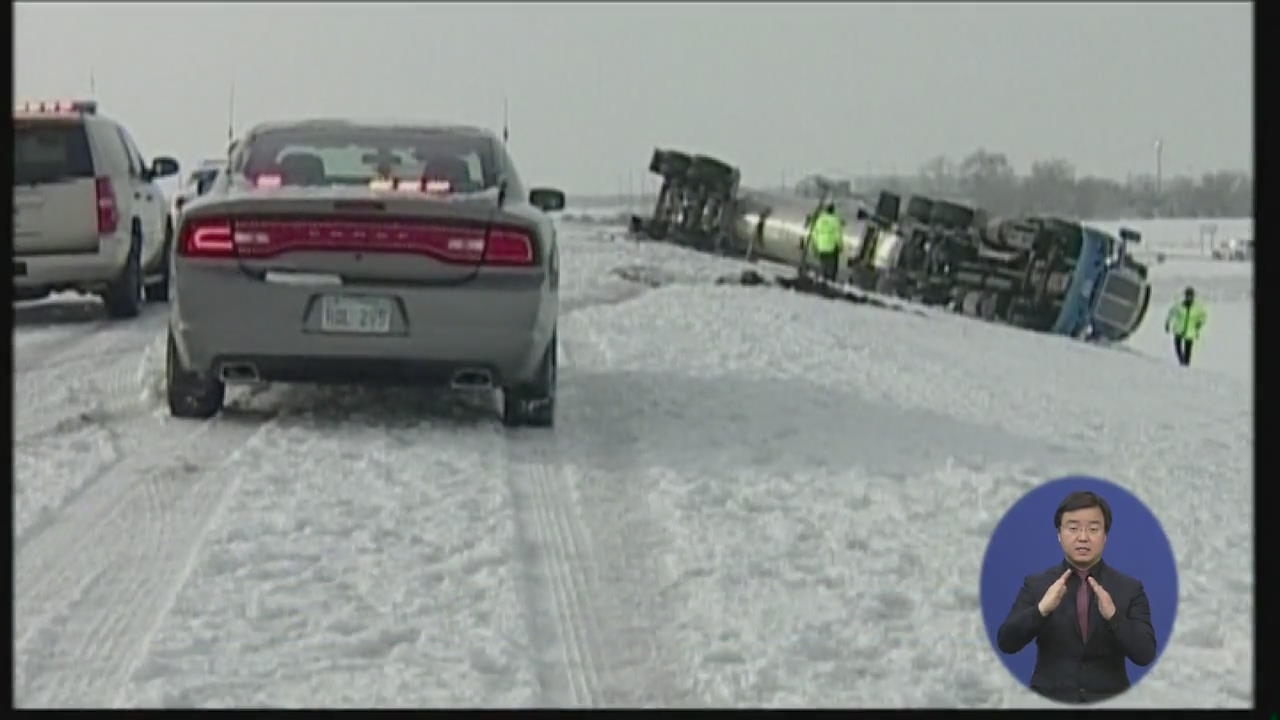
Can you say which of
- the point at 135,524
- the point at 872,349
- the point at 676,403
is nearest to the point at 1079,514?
the point at 135,524

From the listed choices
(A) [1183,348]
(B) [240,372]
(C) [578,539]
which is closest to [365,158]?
(B) [240,372]

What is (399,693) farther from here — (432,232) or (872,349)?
→ (872,349)

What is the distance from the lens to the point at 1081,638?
12.3ft

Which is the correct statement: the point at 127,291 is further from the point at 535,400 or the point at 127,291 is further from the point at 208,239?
the point at 535,400

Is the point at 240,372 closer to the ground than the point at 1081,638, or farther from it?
farther from it

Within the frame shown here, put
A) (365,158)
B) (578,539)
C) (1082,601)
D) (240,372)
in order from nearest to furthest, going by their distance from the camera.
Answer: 1. (1082,601)
2. (578,539)
3. (240,372)
4. (365,158)

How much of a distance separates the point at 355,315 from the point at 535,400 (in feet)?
3.08

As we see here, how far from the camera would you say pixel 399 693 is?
412 cm

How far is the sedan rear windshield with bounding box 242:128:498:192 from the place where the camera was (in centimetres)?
753

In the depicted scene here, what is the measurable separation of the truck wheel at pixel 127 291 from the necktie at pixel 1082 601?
1038 cm

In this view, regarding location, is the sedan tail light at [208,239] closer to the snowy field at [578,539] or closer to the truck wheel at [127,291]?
the snowy field at [578,539]

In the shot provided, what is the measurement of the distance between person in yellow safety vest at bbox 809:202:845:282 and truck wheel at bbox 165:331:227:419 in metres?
19.3

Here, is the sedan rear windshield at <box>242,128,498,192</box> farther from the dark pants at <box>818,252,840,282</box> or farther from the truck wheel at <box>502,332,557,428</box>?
the dark pants at <box>818,252,840,282</box>

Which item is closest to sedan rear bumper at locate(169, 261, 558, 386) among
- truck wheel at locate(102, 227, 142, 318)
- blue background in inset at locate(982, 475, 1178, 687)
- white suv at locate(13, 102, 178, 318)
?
blue background in inset at locate(982, 475, 1178, 687)
